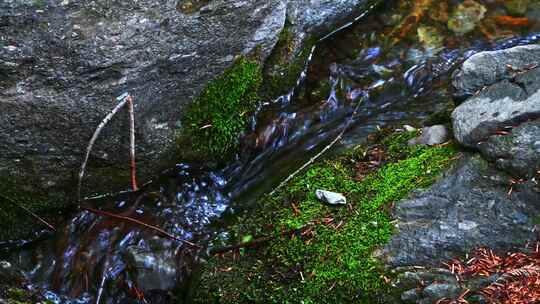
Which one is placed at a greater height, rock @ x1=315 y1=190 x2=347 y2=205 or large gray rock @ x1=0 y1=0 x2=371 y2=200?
large gray rock @ x1=0 y1=0 x2=371 y2=200

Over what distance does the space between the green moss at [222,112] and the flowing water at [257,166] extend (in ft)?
0.68

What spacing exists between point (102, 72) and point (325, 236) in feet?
6.74

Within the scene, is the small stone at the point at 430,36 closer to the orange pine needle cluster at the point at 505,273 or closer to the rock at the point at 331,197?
the rock at the point at 331,197

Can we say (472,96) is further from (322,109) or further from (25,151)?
(25,151)

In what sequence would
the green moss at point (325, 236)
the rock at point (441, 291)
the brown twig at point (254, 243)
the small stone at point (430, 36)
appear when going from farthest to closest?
the small stone at point (430, 36) < the brown twig at point (254, 243) < the green moss at point (325, 236) < the rock at point (441, 291)

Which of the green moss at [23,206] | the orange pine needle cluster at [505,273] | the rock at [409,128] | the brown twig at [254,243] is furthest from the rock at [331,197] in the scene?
the green moss at [23,206]

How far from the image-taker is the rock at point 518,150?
344 centimetres

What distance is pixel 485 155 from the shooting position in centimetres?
368

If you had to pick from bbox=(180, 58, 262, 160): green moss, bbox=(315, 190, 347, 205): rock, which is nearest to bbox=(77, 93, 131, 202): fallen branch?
bbox=(180, 58, 262, 160): green moss

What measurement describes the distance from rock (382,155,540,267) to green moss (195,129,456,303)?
0.12 metres

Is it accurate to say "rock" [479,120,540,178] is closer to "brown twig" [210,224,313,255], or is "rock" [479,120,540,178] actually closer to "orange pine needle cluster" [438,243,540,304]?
"orange pine needle cluster" [438,243,540,304]

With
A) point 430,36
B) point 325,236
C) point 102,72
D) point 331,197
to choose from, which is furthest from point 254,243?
point 430,36

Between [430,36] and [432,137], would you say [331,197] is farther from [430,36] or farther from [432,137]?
[430,36]

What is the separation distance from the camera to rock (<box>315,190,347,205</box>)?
3869 mm
